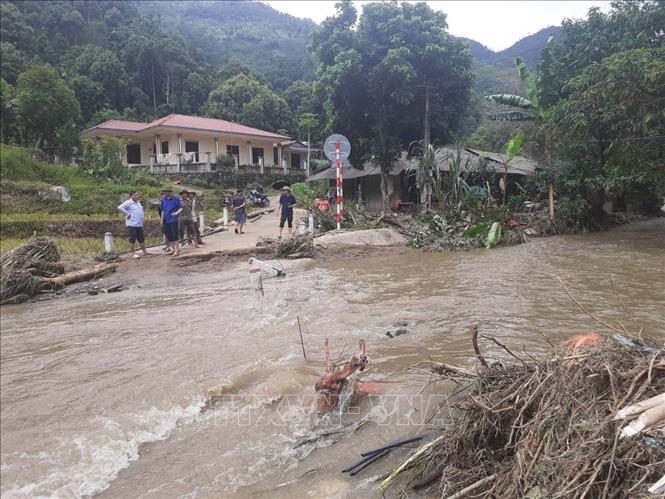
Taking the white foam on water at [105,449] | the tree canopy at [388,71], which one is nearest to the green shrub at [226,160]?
the tree canopy at [388,71]

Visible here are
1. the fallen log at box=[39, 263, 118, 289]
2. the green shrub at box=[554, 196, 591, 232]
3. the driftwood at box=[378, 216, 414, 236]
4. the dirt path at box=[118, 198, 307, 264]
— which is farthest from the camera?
the green shrub at box=[554, 196, 591, 232]

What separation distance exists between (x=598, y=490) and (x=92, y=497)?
2.72 meters

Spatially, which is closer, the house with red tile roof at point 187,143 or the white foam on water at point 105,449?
the white foam on water at point 105,449

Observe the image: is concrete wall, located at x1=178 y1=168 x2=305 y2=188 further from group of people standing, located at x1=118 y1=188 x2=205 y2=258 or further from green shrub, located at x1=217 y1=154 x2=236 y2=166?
group of people standing, located at x1=118 y1=188 x2=205 y2=258

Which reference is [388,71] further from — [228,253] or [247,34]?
[247,34]

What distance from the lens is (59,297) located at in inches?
343

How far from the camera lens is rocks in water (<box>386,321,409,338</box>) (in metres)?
4.96

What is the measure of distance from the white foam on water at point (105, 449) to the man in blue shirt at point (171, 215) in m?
7.96

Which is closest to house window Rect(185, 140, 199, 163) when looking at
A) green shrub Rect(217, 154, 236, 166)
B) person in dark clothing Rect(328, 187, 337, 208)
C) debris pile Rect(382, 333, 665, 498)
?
green shrub Rect(217, 154, 236, 166)

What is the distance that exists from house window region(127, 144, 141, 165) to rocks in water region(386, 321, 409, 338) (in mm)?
33884

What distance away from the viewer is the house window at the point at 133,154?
114 ft

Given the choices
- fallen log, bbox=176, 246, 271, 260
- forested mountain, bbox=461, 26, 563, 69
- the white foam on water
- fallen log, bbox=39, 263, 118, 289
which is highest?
forested mountain, bbox=461, 26, 563, 69

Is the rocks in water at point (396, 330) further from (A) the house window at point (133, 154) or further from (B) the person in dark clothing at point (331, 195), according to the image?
(A) the house window at point (133, 154)

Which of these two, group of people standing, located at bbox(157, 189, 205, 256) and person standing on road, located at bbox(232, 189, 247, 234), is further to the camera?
person standing on road, located at bbox(232, 189, 247, 234)
